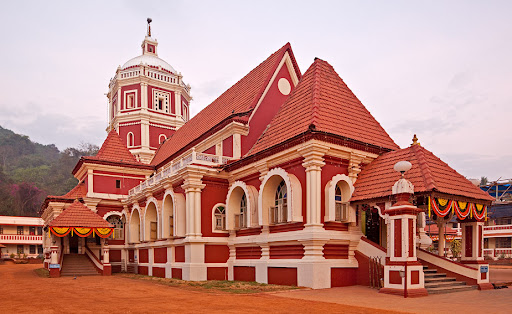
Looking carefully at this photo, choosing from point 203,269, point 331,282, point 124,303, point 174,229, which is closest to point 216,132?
point 174,229

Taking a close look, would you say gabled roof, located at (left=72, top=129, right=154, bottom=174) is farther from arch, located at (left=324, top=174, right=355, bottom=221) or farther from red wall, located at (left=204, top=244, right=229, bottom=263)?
arch, located at (left=324, top=174, right=355, bottom=221)

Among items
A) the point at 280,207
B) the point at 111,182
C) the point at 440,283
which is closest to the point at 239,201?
the point at 280,207

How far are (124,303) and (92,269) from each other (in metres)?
13.3

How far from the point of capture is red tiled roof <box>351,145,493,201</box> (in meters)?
12.2

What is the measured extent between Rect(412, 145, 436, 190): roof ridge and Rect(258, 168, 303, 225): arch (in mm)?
3624

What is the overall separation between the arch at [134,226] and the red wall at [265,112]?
8.90 meters

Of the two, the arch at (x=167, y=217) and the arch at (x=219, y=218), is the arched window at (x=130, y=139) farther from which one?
the arch at (x=219, y=218)

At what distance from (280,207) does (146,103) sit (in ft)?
66.3

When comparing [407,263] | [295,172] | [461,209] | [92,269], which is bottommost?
[92,269]

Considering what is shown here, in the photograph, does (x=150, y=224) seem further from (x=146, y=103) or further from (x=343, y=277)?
(x=146, y=103)

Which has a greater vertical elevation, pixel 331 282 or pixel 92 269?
pixel 331 282

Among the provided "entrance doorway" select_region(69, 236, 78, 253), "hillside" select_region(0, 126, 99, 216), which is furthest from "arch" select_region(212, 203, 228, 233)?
"hillside" select_region(0, 126, 99, 216)

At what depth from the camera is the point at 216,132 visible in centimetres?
1984

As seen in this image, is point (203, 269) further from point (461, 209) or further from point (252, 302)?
point (461, 209)
